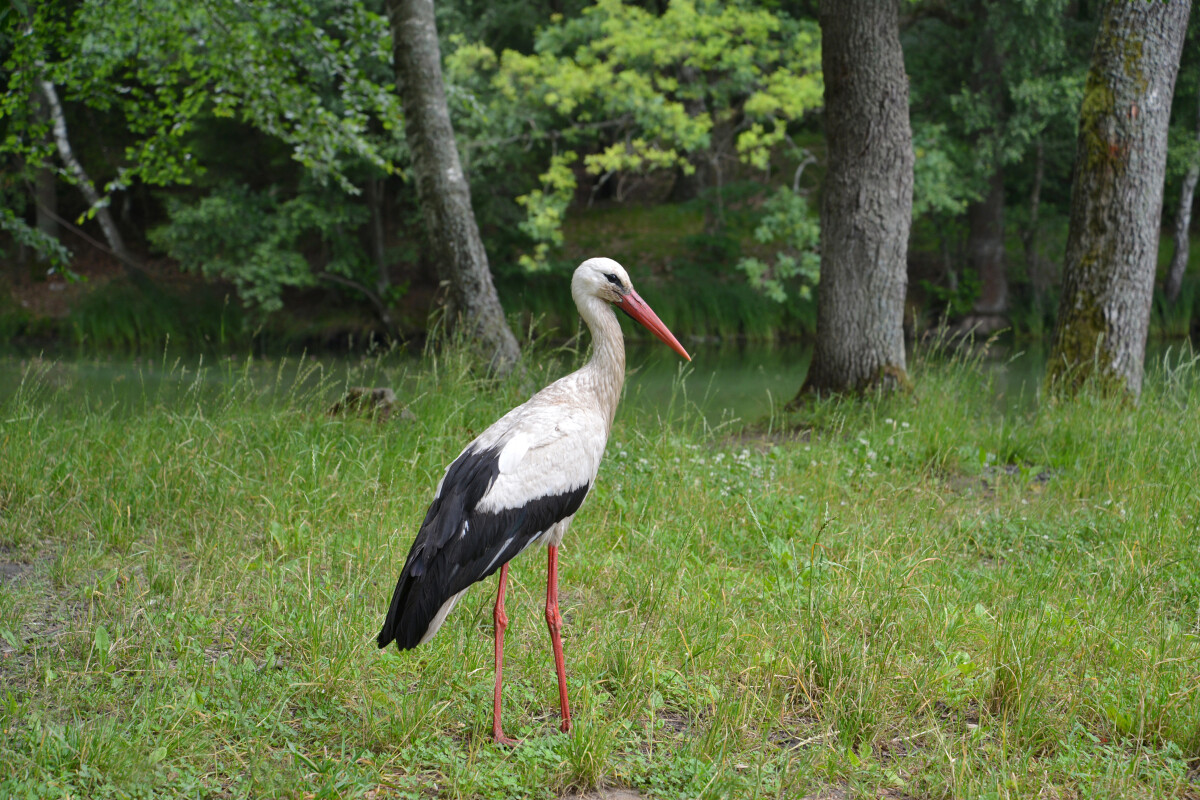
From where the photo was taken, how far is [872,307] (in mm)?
7703

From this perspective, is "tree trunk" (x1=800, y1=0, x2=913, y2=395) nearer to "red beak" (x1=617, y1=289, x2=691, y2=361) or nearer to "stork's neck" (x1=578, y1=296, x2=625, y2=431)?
"red beak" (x1=617, y1=289, x2=691, y2=361)

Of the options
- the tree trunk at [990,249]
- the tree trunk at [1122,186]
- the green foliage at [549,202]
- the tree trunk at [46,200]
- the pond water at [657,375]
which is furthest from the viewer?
the tree trunk at [46,200]

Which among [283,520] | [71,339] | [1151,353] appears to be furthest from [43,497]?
[1151,353]

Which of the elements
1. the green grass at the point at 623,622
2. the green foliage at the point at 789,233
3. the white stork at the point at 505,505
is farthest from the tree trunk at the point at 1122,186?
the green foliage at the point at 789,233

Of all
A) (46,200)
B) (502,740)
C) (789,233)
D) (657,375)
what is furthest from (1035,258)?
(46,200)

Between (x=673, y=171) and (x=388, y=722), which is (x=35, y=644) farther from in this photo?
(x=673, y=171)

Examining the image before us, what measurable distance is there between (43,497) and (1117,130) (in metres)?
7.30

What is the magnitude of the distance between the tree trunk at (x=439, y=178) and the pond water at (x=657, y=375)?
734mm

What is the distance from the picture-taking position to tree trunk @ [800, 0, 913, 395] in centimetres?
751

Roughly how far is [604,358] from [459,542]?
0.93 metres

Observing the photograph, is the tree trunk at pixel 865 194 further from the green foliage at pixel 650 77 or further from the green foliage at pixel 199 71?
the green foliage at pixel 650 77

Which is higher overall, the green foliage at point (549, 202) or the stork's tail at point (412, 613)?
the green foliage at point (549, 202)

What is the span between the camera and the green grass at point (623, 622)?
9.18 ft

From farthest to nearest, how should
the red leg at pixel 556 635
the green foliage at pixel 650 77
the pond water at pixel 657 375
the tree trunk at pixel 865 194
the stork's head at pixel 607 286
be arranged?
1. the green foliage at pixel 650 77
2. the pond water at pixel 657 375
3. the tree trunk at pixel 865 194
4. the stork's head at pixel 607 286
5. the red leg at pixel 556 635
